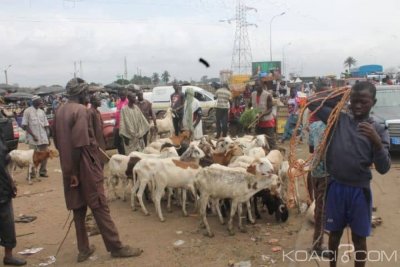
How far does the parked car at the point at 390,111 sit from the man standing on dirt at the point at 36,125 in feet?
27.8

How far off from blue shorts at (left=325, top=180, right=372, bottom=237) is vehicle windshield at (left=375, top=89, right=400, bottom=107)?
31.7 ft

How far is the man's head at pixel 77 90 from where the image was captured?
17.0 ft

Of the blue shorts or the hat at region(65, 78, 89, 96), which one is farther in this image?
the hat at region(65, 78, 89, 96)

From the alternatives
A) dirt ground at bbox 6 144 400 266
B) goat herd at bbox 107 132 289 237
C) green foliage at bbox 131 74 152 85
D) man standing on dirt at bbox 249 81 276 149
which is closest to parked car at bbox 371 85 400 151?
man standing on dirt at bbox 249 81 276 149

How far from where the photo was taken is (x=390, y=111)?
39.2 ft

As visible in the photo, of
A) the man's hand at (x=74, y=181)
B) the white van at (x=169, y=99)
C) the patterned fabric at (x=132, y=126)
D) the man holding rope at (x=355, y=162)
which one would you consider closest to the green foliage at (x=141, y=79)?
the white van at (x=169, y=99)

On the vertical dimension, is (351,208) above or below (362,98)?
below

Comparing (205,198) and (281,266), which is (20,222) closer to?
(205,198)

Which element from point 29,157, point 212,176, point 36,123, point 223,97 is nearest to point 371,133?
point 212,176

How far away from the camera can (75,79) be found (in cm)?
536

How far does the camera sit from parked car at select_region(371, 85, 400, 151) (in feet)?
36.1

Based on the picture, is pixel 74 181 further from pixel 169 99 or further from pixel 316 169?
pixel 169 99

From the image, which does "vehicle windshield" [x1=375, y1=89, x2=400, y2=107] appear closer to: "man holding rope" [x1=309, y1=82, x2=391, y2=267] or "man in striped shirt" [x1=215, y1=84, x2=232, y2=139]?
"man in striped shirt" [x1=215, y1=84, x2=232, y2=139]

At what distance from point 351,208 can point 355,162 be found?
1.37 feet
